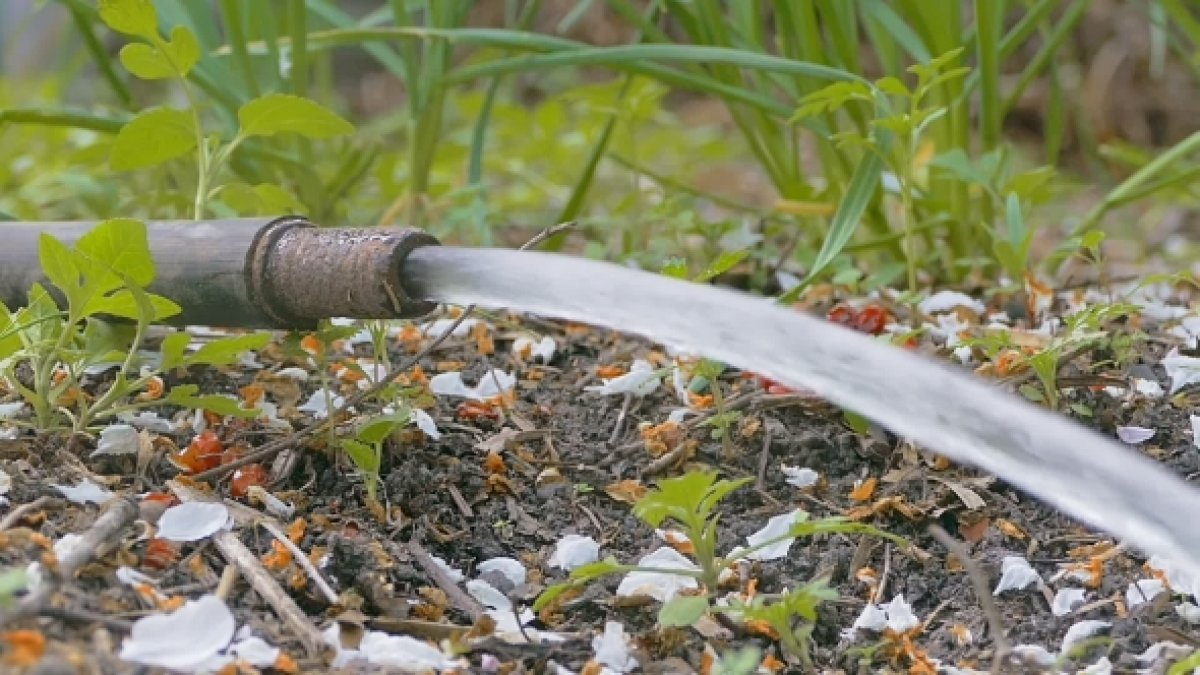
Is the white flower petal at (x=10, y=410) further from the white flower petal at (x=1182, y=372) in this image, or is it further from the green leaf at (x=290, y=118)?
the white flower petal at (x=1182, y=372)

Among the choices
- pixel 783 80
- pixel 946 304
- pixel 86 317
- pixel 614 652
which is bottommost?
pixel 946 304

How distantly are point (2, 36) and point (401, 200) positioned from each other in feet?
11.5

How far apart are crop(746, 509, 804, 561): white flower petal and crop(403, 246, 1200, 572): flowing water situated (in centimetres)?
21

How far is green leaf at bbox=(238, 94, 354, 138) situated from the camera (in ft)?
4.01

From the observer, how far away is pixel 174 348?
1049mm

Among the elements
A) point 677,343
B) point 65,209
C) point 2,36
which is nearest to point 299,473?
point 677,343

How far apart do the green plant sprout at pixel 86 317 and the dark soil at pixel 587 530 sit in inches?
1.9

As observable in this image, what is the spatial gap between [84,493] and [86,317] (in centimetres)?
16

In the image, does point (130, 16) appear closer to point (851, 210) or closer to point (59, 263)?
point (59, 263)

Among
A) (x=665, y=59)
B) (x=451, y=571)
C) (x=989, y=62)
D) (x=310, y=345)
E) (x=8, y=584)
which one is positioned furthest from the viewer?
(x=989, y=62)

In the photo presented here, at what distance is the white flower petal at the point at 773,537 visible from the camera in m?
1.03

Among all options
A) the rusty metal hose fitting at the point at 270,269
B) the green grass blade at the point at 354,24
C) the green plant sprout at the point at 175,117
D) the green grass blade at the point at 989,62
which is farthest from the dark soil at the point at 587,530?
the green grass blade at the point at 354,24

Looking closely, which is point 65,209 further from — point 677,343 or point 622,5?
point 677,343

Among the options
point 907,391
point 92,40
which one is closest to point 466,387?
point 907,391
